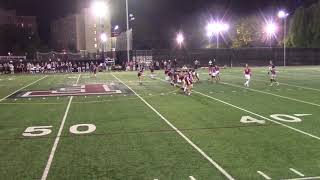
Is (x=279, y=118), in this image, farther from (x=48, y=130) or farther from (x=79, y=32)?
(x=79, y=32)

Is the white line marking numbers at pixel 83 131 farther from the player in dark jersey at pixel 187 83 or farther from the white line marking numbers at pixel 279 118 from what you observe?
the player in dark jersey at pixel 187 83

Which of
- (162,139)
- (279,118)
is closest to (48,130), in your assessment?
(162,139)

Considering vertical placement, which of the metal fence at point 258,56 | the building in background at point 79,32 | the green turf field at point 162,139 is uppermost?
the building in background at point 79,32

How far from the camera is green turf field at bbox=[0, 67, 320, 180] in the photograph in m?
9.83

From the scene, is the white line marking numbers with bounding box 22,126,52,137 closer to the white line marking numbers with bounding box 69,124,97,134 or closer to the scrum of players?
the white line marking numbers with bounding box 69,124,97,134

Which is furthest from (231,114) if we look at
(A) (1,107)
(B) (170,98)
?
(A) (1,107)

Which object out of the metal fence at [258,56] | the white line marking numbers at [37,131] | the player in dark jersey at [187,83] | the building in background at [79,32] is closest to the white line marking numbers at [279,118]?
the white line marking numbers at [37,131]

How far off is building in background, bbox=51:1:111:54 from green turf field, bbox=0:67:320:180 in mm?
131628

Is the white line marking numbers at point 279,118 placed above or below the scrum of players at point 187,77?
below

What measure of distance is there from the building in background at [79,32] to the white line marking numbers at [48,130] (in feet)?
444

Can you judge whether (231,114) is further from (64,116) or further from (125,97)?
(125,97)

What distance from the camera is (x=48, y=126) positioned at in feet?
51.6

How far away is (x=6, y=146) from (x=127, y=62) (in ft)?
156

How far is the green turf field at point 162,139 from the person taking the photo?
32.2ft
